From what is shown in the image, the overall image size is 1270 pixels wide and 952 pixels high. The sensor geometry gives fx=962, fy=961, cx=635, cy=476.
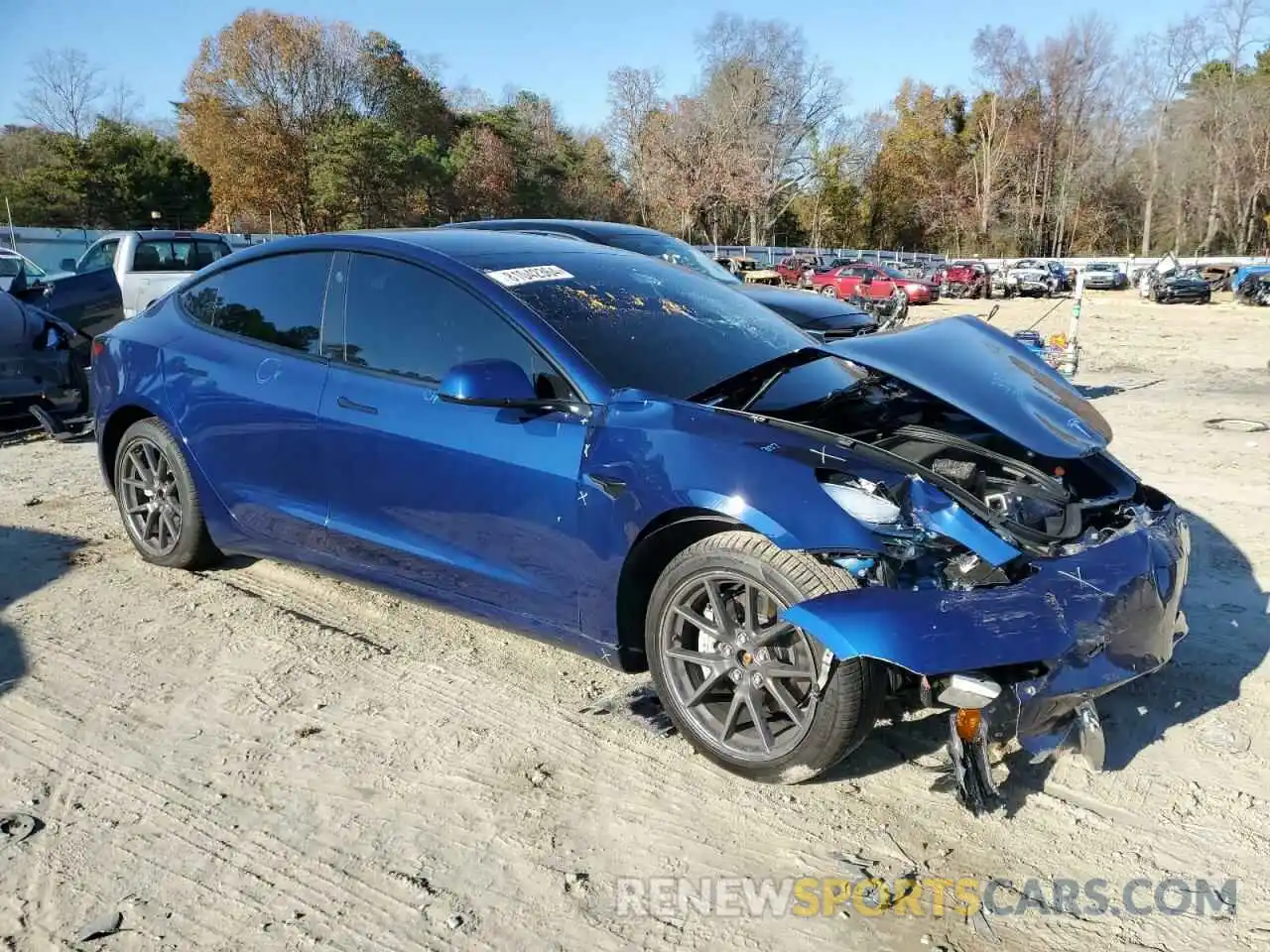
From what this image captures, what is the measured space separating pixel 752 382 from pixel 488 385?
3.03ft

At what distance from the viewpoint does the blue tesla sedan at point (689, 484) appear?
8.30 feet

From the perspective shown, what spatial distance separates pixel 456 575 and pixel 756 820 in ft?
4.33

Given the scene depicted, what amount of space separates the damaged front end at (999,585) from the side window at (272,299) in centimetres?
204

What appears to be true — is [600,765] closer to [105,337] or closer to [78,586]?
[78,586]

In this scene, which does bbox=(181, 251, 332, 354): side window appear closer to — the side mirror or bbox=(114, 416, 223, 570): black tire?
bbox=(114, 416, 223, 570): black tire

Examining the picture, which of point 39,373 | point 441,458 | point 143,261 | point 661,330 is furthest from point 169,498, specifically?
point 143,261

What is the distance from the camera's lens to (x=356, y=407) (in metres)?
3.50

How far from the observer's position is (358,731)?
3123 millimetres

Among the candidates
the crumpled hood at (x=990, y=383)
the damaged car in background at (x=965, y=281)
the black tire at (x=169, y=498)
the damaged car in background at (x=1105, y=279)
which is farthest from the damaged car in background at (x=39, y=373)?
the damaged car in background at (x=1105, y=279)

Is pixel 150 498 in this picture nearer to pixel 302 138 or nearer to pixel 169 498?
pixel 169 498

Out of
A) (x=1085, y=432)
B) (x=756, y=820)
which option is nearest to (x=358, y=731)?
(x=756, y=820)

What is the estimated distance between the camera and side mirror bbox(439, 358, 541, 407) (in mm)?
2955

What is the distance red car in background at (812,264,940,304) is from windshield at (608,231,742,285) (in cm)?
2063

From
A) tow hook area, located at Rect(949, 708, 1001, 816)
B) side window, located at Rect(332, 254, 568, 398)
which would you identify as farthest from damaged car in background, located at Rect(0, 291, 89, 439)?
tow hook area, located at Rect(949, 708, 1001, 816)
